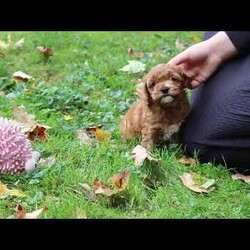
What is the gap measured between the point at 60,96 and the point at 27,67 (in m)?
0.78

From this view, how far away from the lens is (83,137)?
3.72 m

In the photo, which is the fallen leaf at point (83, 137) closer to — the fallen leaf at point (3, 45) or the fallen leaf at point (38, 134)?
the fallen leaf at point (38, 134)

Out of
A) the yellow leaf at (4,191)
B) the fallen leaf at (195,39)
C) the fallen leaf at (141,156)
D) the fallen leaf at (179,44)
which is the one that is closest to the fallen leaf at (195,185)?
the fallen leaf at (141,156)

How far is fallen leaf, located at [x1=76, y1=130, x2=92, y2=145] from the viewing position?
3.62 metres

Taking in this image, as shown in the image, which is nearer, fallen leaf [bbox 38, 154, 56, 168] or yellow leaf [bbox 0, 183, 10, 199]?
yellow leaf [bbox 0, 183, 10, 199]

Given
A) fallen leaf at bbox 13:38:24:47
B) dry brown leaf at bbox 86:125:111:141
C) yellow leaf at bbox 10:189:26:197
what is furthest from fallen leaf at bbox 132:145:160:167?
fallen leaf at bbox 13:38:24:47

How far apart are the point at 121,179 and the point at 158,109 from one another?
0.64 meters

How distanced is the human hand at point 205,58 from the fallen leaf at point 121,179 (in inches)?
29.1

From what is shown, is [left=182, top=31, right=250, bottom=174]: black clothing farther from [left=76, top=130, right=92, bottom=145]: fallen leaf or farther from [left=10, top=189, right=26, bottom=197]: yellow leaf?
[left=10, top=189, right=26, bottom=197]: yellow leaf

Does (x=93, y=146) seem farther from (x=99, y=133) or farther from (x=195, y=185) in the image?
(x=195, y=185)

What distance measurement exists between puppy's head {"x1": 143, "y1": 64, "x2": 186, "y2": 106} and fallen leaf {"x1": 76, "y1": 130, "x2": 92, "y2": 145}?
46 cm

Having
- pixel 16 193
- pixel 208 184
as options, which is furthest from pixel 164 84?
pixel 16 193
